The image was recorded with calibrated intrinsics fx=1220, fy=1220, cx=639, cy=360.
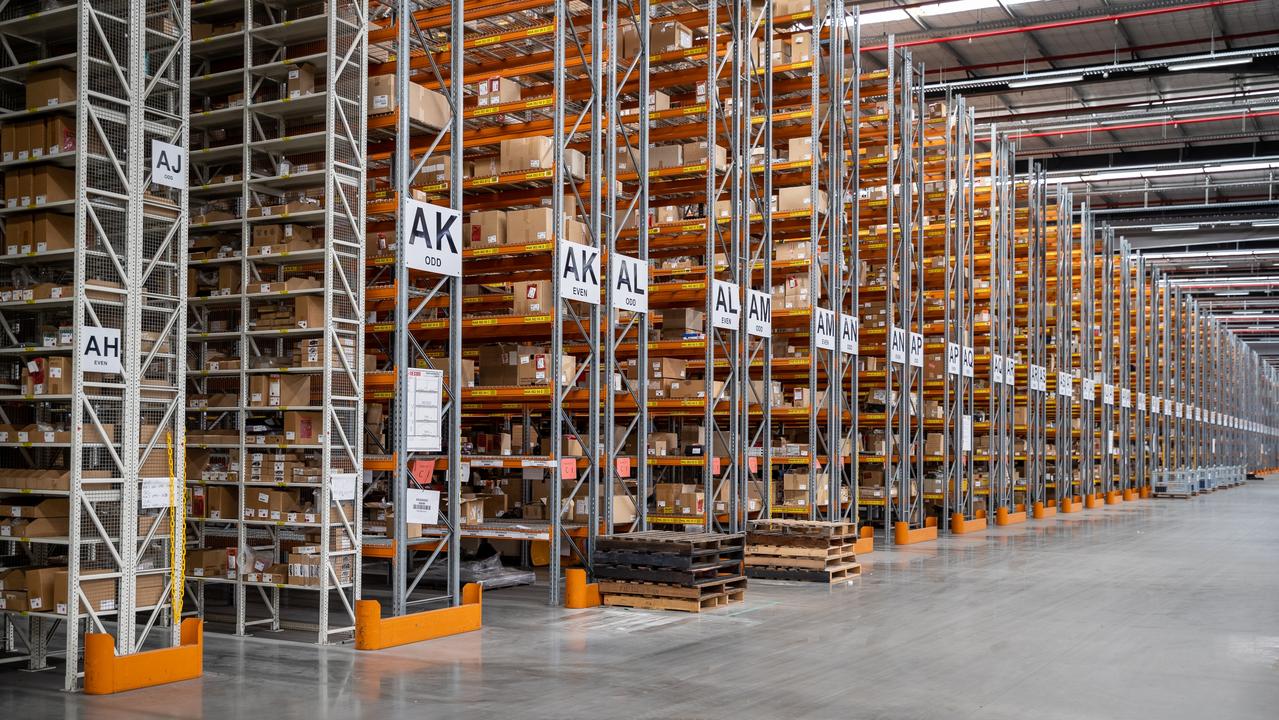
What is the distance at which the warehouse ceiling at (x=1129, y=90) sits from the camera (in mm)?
21625

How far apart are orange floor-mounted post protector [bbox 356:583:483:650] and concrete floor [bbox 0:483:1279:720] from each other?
0.49ft

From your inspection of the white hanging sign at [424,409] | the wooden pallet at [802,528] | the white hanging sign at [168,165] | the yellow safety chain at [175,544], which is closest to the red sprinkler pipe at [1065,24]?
the wooden pallet at [802,528]

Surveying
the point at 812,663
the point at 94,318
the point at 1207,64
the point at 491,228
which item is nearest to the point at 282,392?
the point at 94,318

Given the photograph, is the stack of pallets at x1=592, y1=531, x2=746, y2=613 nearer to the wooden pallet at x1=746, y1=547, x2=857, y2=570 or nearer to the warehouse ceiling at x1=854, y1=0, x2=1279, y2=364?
the wooden pallet at x1=746, y1=547, x2=857, y2=570

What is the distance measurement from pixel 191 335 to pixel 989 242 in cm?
1759

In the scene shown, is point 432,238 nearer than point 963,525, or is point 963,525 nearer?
point 432,238

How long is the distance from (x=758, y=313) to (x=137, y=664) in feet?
29.7

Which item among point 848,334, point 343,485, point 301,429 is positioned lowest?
point 343,485

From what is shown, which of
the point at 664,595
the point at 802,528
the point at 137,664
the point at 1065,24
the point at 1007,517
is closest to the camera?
the point at 137,664

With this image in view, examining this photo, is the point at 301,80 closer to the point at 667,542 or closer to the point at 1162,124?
the point at 667,542

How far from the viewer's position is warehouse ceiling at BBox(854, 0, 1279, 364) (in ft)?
70.9

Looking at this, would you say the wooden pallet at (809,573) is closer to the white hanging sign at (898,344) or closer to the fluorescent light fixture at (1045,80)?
the white hanging sign at (898,344)

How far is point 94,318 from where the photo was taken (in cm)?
808

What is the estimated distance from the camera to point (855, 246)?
18.4m
